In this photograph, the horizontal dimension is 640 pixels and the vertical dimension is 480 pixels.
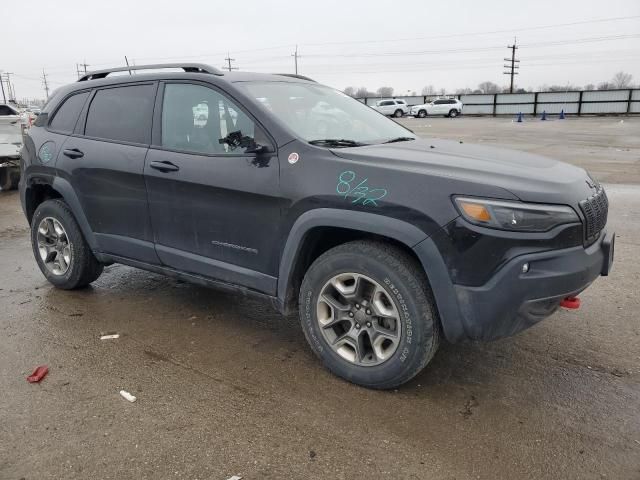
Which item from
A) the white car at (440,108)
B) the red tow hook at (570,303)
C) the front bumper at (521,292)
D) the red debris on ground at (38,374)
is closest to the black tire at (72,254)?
the red debris on ground at (38,374)

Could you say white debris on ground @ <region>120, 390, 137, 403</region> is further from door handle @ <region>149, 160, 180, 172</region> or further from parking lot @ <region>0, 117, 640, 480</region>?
door handle @ <region>149, 160, 180, 172</region>

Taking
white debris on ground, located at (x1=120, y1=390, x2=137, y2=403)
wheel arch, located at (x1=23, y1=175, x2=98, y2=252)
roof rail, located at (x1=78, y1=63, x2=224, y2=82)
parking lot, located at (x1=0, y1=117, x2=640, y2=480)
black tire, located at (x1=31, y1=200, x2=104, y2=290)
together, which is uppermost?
roof rail, located at (x1=78, y1=63, x2=224, y2=82)

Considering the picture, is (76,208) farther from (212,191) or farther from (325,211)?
(325,211)

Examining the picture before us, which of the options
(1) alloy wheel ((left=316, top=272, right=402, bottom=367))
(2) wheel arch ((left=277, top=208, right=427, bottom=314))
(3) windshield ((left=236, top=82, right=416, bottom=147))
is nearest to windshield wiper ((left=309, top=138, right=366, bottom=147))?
(3) windshield ((left=236, top=82, right=416, bottom=147))

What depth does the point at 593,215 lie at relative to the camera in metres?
2.95

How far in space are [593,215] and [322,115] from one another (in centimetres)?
187

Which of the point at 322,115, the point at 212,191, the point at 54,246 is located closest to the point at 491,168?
the point at 322,115

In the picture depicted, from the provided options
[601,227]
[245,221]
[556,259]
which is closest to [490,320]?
[556,259]

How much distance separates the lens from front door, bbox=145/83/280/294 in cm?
338

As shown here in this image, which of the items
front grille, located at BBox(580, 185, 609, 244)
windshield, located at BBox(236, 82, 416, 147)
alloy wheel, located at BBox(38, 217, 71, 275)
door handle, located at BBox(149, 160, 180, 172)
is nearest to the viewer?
front grille, located at BBox(580, 185, 609, 244)

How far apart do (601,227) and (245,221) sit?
2111mm

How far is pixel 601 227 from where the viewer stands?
3.09m

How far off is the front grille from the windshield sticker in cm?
107

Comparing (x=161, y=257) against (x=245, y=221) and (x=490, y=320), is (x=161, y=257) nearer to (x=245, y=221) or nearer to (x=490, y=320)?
(x=245, y=221)
